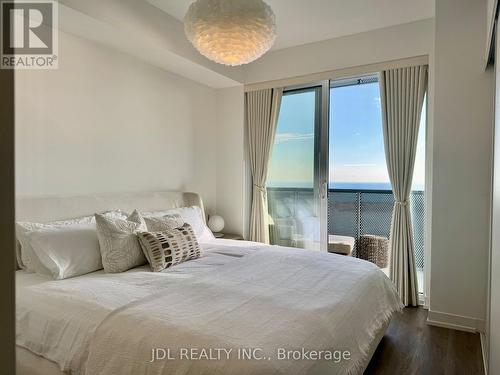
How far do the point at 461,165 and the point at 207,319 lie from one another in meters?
2.44

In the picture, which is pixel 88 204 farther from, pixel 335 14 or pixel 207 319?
pixel 335 14

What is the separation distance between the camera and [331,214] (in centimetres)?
424

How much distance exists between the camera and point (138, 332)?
1.37 meters

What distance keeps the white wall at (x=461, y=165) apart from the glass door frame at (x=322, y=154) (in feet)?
4.08

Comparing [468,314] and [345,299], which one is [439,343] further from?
[345,299]

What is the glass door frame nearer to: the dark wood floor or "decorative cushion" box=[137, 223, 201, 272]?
the dark wood floor

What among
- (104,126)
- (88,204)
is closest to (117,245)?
(88,204)

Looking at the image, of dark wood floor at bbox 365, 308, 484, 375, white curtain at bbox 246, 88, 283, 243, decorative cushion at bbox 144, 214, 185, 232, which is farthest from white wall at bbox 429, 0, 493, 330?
decorative cushion at bbox 144, 214, 185, 232

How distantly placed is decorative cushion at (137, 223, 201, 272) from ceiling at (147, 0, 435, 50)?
204cm

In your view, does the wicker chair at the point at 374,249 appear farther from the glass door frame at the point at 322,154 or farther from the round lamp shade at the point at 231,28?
the round lamp shade at the point at 231,28

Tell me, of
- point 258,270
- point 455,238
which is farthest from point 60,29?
point 455,238

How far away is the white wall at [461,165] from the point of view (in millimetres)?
2590

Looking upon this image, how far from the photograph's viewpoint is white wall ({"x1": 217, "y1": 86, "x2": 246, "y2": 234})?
13.9 ft

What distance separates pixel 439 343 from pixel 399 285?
2.46 ft
